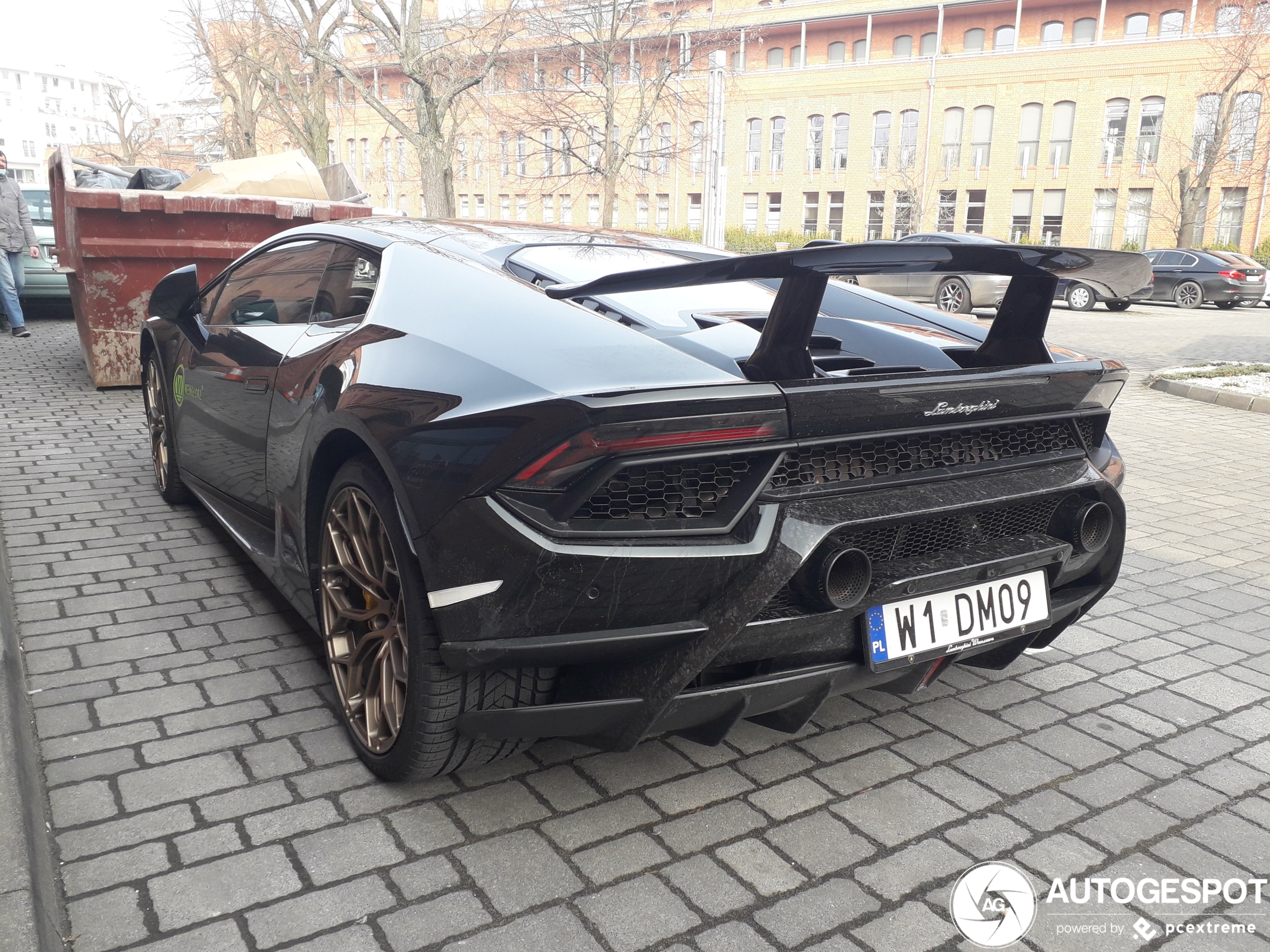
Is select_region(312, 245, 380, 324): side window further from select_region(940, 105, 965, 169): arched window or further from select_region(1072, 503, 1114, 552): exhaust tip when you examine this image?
select_region(940, 105, 965, 169): arched window

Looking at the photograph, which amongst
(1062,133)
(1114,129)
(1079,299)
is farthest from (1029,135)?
(1079,299)

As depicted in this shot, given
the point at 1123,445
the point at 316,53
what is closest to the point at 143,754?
the point at 1123,445

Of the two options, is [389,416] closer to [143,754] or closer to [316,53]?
[143,754]

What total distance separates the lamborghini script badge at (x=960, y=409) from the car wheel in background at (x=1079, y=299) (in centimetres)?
2085

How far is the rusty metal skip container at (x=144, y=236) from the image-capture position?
25.4 ft

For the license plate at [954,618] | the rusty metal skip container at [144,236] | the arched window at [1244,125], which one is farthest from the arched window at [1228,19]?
the license plate at [954,618]

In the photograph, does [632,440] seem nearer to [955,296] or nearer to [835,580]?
[835,580]

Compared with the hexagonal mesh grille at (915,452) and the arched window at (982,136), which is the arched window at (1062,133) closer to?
the arched window at (982,136)

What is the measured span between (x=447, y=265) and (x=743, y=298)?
881mm

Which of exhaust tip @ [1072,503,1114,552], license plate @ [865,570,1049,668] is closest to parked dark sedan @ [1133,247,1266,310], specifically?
exhaust tip @ [1072,503,1114,552]

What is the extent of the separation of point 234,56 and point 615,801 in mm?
33963

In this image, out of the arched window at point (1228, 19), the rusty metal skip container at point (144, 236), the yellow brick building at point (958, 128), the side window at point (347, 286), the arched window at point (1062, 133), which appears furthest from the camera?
the arched window at point (1062, 133)

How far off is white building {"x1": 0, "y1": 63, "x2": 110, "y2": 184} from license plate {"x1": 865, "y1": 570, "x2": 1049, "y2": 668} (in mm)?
147307

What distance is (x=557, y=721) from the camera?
7.51 feet
